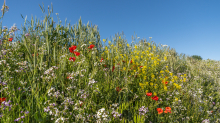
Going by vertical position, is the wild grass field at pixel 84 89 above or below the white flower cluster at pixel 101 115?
above

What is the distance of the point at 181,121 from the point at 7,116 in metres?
2.76

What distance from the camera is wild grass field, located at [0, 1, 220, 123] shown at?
194 cm

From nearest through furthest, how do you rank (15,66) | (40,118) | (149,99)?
(40,118)
(149,99)
(15,66)

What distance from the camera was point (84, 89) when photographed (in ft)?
7.43

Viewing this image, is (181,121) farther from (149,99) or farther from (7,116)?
(7,116)

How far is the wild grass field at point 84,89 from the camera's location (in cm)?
194

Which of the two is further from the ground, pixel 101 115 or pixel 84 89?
pixel 84 89

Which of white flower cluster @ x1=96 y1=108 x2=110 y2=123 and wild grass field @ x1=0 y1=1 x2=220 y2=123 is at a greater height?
wild grass field @ x1=0 y1=1 x2=220 y2=123

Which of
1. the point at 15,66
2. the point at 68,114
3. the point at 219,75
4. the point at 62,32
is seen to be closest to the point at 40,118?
the point at 68,114

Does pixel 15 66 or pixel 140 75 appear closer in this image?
pixel 15 66

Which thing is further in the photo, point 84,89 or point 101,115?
point 84,89

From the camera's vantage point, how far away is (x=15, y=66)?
2.98 meters

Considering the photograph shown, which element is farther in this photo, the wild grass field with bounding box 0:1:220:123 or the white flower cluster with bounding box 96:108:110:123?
the wild grass field with bounding box 0:1:220:123

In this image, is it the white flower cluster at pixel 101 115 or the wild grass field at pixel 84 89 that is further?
the wild grass field at pixel 84 89
